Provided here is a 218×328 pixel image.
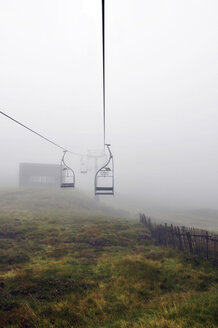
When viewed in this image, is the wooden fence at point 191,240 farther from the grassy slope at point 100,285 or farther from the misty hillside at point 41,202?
the misty hillside at point 41,202

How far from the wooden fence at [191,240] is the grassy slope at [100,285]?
1155 mm

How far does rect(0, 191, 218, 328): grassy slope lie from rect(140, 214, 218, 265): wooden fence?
45.5 inches

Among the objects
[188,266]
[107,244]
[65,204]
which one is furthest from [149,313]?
[65,204]

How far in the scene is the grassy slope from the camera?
25.3 ft

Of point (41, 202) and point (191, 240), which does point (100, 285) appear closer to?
point (191, 240)

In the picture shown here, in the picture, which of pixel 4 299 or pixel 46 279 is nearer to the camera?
pixel 4 299

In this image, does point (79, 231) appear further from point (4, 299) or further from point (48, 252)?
point (4, 299)

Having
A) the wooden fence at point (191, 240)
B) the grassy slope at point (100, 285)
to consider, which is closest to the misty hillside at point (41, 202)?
the grassy slope at point (100, 285)

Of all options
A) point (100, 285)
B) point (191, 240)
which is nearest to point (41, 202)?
point (191, 240)

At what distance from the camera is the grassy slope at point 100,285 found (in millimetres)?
7727

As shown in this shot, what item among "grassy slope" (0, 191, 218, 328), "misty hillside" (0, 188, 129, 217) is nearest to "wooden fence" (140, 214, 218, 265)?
"grassy slope" (0, 191, 218, 328)

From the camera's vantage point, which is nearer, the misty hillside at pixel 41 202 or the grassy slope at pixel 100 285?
the grassy slope at pixel 100 285

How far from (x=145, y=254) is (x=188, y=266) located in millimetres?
3707

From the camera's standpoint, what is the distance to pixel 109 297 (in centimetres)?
978
